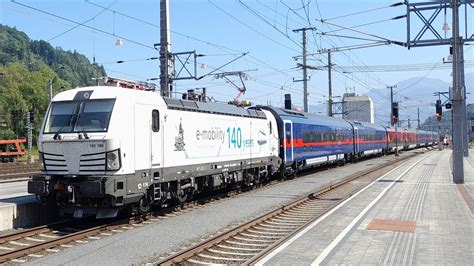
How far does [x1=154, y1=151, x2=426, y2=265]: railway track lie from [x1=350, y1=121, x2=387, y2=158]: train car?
25.7 m

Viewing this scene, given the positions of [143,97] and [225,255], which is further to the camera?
[143,97]

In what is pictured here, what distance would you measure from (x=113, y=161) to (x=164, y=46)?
42.4ft

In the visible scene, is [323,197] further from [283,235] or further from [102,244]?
[102,244]

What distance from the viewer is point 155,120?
12672 millimetres

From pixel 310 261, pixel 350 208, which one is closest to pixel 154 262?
pixel 310 261

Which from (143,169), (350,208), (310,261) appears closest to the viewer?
Result: (310,261)

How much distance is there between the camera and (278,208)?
14.2m

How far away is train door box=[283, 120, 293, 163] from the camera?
2403cm

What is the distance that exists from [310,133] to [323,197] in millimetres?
11051

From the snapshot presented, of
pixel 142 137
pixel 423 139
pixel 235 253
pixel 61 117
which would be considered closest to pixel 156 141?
pixel 142 137

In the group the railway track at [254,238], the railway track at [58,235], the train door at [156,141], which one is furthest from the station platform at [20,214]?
the railway track at [254,238]

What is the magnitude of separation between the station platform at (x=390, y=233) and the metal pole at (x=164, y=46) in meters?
11.1

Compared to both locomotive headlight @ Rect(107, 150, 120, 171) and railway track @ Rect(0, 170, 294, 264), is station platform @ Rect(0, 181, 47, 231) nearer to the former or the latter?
railway track @ Rect(0, 170, 294, 264)

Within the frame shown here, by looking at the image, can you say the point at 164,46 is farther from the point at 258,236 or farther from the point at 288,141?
the point at 258,236
